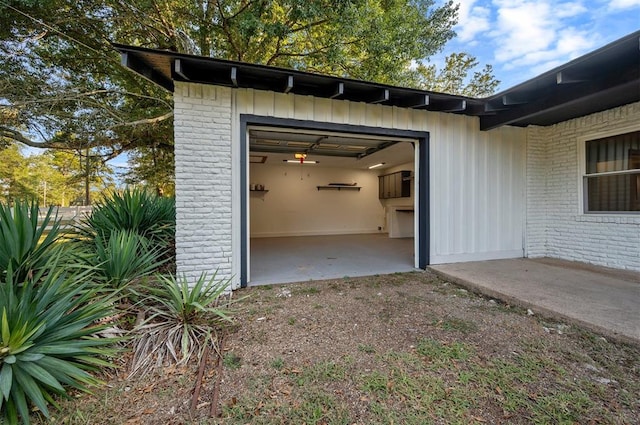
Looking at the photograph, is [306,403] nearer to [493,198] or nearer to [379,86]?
[379,86]

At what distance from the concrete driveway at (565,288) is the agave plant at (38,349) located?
4.16 m

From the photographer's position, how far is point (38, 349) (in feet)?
5.30

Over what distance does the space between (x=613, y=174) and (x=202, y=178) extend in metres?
6.78

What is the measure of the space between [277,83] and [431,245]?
379 cm

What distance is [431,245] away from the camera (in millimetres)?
4910

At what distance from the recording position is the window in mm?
4367

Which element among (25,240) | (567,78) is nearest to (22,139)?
(25,240)

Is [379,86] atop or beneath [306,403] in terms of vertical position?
atop

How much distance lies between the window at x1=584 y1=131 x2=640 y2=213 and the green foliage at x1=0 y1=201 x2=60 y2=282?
7789mm

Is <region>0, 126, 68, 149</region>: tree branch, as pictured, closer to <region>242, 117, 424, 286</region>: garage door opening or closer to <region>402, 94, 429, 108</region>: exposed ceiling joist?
<region>242, 117, 424, 286</region>: garage door opening

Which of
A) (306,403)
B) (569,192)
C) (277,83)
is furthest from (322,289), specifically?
(569,192)

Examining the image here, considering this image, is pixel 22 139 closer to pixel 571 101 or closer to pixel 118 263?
pixel 118 263

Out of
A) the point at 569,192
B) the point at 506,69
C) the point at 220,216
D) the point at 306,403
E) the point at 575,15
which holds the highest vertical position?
the point at 506,69

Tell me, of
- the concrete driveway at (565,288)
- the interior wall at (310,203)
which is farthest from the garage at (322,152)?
the interior wall at (310,203)
